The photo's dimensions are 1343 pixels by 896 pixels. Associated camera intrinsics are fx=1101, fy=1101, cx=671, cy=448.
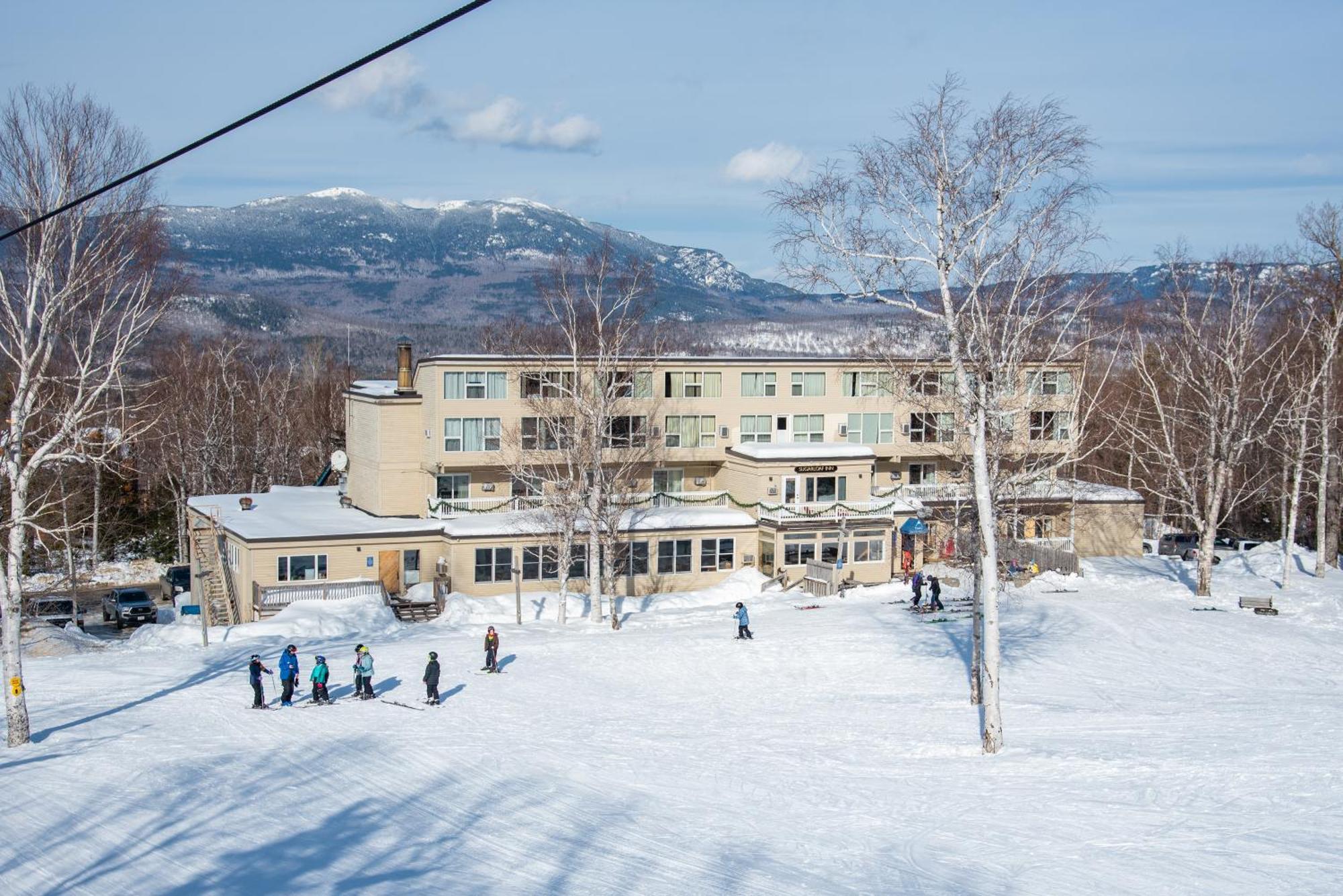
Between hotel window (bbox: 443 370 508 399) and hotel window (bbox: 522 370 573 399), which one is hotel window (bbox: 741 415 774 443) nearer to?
hotel window (bbox: 522 370 573 399)

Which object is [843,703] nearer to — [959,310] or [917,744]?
[917,744]

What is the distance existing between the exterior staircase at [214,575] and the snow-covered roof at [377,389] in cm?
766

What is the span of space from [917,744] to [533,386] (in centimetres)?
2546

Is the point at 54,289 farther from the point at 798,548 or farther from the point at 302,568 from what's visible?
the point at 798,548

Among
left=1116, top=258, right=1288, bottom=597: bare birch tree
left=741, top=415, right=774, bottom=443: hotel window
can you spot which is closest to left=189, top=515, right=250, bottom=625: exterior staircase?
left=741, top=415, right=774, bottom=443: hotel window

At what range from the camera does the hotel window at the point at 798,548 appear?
43156 mm

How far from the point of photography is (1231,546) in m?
55.0

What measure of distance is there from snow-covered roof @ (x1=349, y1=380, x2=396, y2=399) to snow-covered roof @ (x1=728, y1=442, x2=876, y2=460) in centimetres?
1410

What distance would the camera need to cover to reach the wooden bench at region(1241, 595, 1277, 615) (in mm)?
33406

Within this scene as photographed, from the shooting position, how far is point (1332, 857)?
13867 mm

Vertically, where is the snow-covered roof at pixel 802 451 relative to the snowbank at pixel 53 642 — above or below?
above

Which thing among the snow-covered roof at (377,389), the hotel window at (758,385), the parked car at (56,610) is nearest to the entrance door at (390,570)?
the snow-covered roof at (377,389)

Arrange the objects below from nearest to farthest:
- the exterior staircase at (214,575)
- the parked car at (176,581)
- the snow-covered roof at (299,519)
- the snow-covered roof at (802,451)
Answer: the exterior staircase at (214,575) → the snow-covered roof at (299,519) → the snow-covered roof at (802,451) → the parked car at (176,581)

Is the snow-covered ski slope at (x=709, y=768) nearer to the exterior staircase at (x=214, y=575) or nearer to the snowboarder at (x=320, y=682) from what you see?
the snowboarder at (x=320, y=682)
